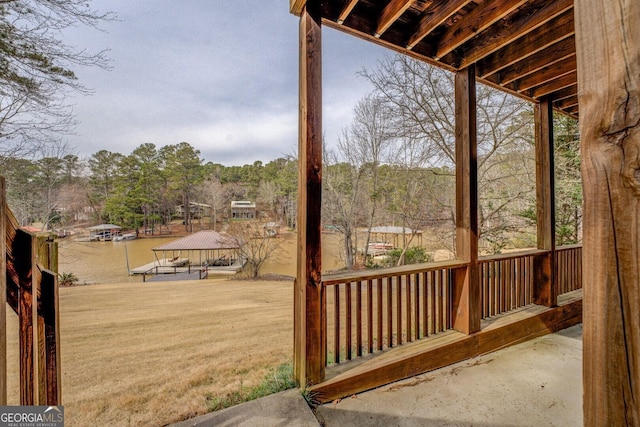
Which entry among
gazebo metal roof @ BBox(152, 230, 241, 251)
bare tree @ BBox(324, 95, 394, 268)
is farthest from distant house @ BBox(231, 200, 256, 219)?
bare tree @ BBox(324, 95, 394, 268)

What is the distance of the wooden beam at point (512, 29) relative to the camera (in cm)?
197

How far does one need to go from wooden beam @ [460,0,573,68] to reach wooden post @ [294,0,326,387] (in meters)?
1.50

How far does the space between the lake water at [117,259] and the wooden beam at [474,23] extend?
8794mm

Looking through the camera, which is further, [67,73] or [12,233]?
[67,73]

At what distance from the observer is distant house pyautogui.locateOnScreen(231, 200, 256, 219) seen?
54.5 ft

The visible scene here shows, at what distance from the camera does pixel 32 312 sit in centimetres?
96

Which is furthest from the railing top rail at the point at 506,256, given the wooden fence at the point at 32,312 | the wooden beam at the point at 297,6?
the wooden fence at the point at 32,312

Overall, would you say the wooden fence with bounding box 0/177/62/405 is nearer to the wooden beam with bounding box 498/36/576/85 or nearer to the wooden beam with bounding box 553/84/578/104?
the wooden beam with bounding box 498/36/576/85

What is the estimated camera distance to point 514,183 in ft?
22.0

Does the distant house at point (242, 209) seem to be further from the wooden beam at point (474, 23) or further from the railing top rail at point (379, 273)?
the wooden beam at point (474, 23)

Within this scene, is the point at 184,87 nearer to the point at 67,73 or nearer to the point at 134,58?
the point at 134,58

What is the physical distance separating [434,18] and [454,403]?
9.37 feet

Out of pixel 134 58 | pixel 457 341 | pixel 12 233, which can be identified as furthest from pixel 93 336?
pixel 134 58

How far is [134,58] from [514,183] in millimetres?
10455
